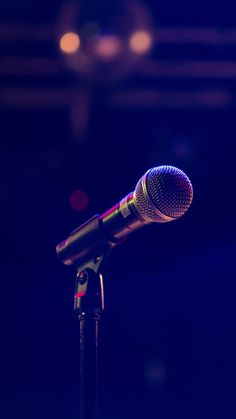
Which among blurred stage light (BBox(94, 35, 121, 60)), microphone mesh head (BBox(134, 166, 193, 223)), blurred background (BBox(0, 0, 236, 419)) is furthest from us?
blurred stage light (BBox(94, 35, 121, 60))

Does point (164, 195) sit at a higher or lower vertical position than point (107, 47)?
lower

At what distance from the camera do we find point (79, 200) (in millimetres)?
2602

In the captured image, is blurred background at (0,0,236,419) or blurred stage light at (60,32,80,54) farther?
blurred stage light at (60,32,80,54)

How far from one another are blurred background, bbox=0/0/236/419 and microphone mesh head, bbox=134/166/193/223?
120cm

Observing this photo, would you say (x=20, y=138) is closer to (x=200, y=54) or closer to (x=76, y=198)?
(x=76, y=198)

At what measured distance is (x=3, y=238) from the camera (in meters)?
2.58

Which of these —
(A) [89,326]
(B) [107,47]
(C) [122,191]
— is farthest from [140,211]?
(B) [107,47]

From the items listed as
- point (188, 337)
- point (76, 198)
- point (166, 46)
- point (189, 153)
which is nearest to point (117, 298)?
point (188, 337)

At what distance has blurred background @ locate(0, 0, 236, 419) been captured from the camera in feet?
7.58

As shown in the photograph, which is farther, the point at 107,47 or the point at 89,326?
the point at 107,47

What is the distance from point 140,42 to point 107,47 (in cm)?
17

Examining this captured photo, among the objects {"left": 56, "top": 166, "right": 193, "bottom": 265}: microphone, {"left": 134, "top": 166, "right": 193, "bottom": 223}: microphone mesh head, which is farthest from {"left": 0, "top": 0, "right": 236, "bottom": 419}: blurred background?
{"left": 134, "top": 166, "right": 193, "bottom": 223}: microphone mesh head

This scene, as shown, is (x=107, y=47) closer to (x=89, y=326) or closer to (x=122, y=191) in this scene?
(x=122, y=191)

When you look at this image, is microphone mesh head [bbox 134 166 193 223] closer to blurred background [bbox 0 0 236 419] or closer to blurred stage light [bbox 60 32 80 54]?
blurred background [bbox 0 0 236 419]
